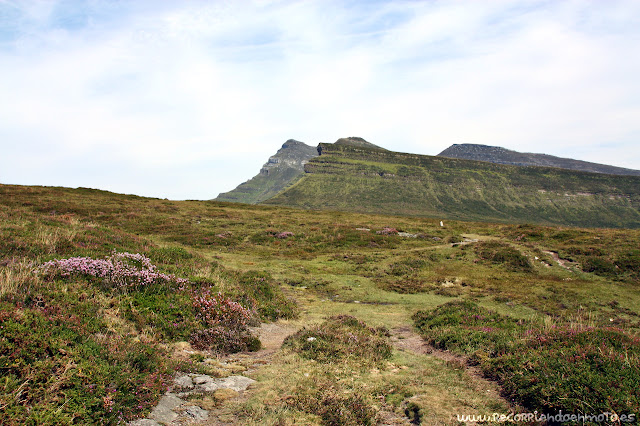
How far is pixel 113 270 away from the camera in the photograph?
37.6ft

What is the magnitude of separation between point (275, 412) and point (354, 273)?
1954 cm

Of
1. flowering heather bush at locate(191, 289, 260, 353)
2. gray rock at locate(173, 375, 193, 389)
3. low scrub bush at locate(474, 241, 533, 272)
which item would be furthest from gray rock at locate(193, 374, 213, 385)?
low scrub bush at locate(474, 241, 533, 272)

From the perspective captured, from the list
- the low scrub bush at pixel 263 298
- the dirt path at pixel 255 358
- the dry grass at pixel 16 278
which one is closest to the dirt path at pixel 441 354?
the dirt path at pixel 255 358

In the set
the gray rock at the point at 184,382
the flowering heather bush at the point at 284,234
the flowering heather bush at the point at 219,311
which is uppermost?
the flowering heather bush at the point at 284,234

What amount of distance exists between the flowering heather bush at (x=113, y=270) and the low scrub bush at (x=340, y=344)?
17.1ft

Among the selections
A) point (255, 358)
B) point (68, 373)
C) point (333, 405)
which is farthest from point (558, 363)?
point (68, 373)

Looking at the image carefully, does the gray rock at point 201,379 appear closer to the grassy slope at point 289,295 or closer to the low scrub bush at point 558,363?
the grassy slope at point 289,295

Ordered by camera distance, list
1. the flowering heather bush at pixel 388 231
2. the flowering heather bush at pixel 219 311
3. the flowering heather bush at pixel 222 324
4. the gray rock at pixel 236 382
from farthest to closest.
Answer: the flowering heather bush at pixel 388 231 < the flowering heather bush at pixel 219 311 < the flowering heather bush at pixel 222 324 < the gray rock at pixel 236 382

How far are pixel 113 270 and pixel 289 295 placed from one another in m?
10.2

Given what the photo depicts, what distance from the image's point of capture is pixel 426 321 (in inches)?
562

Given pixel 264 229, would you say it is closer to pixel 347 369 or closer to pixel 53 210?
pixel 53 210

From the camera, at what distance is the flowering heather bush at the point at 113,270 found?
35.3 feet

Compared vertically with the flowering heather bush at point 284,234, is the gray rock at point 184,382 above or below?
below

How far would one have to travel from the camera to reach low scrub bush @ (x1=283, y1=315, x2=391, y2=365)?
32.0 feet
